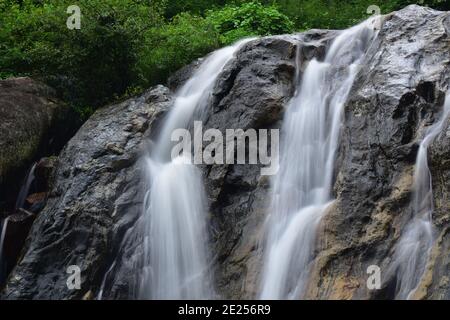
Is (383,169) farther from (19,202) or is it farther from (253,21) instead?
(253,21)

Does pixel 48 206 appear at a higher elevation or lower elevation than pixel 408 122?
lower

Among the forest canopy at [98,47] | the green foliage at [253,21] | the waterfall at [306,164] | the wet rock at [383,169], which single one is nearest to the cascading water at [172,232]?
the waterfall at [306,164]

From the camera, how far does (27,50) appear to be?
11031 mm

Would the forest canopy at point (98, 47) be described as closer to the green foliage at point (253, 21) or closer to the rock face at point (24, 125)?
the rock face at point (24, 125)

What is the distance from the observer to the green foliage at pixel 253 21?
13.0 m

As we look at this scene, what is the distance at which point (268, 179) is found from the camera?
763 centimetres

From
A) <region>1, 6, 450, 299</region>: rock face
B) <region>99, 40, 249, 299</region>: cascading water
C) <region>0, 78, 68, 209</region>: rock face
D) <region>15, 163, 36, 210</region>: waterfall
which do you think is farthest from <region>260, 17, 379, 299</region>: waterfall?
<region>0, 78, 68, 209</region>: rock face

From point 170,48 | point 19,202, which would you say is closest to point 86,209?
point 19,202

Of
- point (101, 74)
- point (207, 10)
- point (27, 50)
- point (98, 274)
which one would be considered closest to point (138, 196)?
point (98, 274)

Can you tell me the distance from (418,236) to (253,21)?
833 centimetres

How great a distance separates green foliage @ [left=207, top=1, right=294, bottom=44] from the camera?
13.0 metres

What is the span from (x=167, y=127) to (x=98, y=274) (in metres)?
2.81
